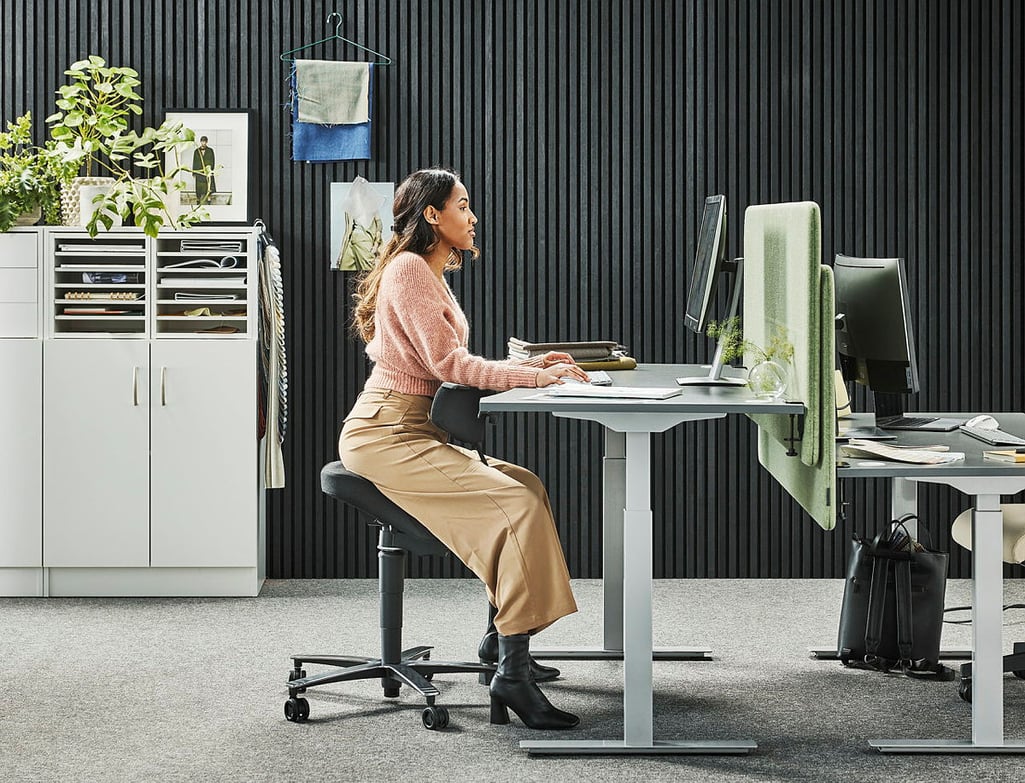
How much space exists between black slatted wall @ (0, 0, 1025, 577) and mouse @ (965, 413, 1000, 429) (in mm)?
1415

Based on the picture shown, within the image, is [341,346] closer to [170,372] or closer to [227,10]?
[170,372]

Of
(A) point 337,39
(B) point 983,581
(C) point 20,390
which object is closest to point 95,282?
(C) point 20,390

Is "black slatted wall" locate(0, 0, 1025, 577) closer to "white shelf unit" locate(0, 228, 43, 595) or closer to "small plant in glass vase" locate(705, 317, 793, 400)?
"white shelf unit" locate(0, 228, 43, 595)

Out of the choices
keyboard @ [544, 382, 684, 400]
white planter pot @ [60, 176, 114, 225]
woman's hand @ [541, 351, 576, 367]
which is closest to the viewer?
keyboard @ [544, 382, 684, 400]

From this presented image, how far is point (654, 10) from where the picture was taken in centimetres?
497

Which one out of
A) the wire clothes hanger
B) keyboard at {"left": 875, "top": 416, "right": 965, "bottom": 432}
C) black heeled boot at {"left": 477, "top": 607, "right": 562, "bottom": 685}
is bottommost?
black heeled boot at {"left": 477, "top": 607, "right": 562, "bottom": 685}

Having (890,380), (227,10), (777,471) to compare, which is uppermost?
(227,10)

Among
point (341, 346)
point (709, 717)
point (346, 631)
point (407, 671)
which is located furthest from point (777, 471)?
point (341, 346)

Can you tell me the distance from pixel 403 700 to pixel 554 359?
104 centimetres

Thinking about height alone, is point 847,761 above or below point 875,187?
below

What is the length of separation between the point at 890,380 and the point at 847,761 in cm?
108

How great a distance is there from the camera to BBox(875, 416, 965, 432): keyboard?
3.52 meters

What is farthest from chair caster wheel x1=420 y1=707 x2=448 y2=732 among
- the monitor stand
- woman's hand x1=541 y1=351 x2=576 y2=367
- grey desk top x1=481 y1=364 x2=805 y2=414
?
the monitor stand

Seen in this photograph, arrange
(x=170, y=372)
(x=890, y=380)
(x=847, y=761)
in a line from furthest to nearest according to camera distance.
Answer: (x=170, y=372)
(x=890, y=380)
(x=847, y=761)
